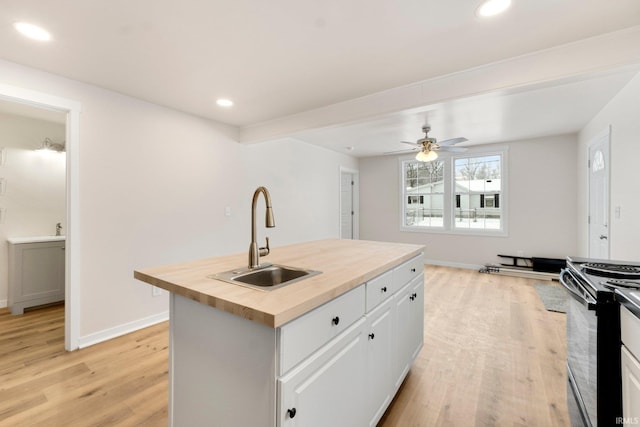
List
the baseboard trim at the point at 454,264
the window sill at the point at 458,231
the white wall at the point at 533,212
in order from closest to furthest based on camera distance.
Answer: the white wall at the point at 533,212 → the window sill at the point at 458,231 → the baseboard trim at the point at 454,264

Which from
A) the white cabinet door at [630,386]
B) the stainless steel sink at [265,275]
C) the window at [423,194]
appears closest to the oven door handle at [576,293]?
the white cabinet door at [630,386]

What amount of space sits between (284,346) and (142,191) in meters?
2.74

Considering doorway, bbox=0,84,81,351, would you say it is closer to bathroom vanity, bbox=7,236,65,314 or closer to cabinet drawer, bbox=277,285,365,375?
bathroom vanity, bbox=7,236,65,314

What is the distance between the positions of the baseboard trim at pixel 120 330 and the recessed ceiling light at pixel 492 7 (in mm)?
3821

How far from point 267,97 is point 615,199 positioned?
12.5ft

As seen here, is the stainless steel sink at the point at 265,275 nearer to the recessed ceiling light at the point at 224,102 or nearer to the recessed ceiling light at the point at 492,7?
the recessed ceiling light at the point at 492,7

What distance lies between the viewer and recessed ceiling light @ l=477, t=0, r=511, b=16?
1.59m

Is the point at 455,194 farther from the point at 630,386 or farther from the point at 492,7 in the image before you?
the point at 630,386

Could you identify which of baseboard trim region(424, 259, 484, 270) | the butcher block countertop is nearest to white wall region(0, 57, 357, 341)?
the butcher block countertop

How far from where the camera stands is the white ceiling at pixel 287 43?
165 cm

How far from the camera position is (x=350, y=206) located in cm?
701

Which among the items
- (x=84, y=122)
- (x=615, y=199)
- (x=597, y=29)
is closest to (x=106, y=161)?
(x=84, y=122)

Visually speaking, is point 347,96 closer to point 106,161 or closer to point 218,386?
point 106,161

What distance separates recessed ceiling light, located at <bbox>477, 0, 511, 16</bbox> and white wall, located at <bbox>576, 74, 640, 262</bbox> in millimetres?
1924
